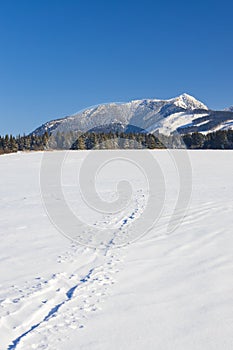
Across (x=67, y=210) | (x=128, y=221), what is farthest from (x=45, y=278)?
(x=67, y=210)

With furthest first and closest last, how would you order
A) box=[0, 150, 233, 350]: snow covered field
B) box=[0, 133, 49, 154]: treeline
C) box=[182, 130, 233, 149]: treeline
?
box=[182, 130, 233, 149]: treeline, box=[0, 133, 49, 154]: treeline, box=[0, 150, 233, 350]: snow covered field

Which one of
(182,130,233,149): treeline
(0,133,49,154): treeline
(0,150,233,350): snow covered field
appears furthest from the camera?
(182,130,233,149): treeline

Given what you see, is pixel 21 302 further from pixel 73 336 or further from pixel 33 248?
pixel 33 248

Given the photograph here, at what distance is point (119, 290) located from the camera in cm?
487

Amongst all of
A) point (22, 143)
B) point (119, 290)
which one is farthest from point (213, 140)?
point (119, 290)

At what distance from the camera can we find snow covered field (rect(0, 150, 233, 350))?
3600 mm

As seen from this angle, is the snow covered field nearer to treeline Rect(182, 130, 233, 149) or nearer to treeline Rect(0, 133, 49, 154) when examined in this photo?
treeline Rect(0, 133, 49, 154)

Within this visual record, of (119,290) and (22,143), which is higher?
(22,143)

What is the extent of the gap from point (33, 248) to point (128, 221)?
3.34 metres

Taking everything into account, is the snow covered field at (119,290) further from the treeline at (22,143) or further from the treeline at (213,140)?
the treeline at (213,140)

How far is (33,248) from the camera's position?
7.36 meters

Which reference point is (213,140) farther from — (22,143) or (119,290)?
(119,290)

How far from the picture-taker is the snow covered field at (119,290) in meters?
3.60

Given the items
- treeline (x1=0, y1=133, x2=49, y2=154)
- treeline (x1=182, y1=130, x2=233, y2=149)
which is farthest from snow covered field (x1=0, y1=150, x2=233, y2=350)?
treeline (x1=182, y1=130, x2=233, y2=149)
